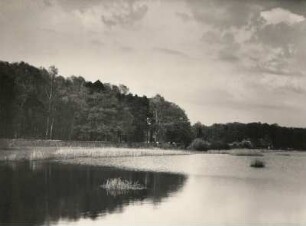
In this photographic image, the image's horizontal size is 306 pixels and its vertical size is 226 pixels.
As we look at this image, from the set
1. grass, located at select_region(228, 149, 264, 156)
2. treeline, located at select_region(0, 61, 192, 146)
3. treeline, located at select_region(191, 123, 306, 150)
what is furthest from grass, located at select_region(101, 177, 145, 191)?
grass, located at select_region(228, 149, 264, 156)

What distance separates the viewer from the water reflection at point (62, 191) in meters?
5.16

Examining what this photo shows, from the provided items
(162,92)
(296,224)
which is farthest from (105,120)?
(296,224)

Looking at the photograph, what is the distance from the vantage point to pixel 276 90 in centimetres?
646

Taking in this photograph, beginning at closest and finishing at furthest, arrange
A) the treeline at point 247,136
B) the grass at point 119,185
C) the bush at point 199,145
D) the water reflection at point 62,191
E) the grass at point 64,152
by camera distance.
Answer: the water reflection at point 62,191 < the treeline at point 247,136 < the grass at point 119,185 < the grass at point 64,152 < the bush at point 199,145

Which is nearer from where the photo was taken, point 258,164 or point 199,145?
point 199,145

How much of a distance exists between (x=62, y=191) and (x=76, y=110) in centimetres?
111

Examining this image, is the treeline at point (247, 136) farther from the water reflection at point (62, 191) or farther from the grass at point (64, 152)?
the water reflection at point (62, 191)

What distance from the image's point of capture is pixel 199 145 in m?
7.09

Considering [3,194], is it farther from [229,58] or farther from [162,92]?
[229,58]

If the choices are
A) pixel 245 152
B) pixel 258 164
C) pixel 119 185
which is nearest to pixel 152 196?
pixel 119 185

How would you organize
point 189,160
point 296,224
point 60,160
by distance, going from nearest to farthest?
point 296,224, point 60,160, point 189,160

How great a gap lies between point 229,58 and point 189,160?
9.96 feet

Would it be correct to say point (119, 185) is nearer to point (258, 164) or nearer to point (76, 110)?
point (76, 110)

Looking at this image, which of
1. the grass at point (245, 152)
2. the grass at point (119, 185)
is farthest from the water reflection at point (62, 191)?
the grass at point (245, 152)
